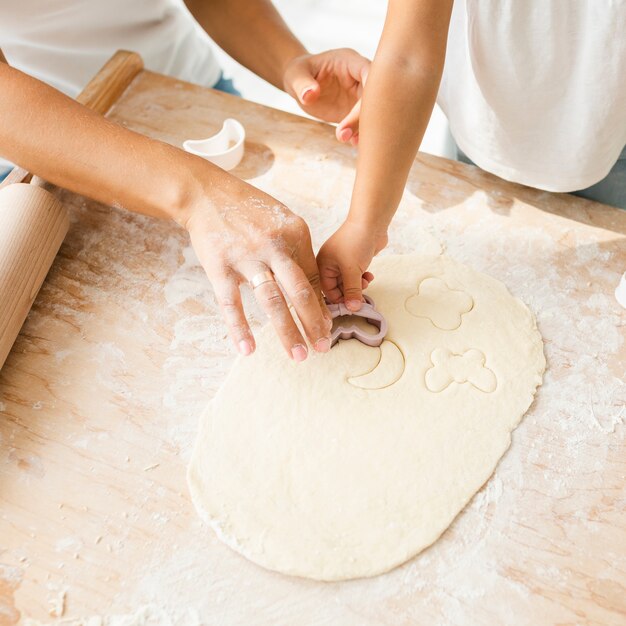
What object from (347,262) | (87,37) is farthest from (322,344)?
(87,37)

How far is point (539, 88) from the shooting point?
1.19 m

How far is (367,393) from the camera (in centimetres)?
107

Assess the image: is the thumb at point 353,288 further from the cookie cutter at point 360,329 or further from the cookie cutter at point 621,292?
the cookie cutter at point 621,292

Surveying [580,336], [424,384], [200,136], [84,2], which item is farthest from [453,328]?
[84,2]

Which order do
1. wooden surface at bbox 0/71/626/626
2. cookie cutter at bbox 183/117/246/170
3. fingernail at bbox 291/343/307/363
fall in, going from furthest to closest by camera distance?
cookie cutter at bbox 183/117/246/170
fingernail at bbox 291/343/307/363
wooden surface at bbox 0/71/626/626

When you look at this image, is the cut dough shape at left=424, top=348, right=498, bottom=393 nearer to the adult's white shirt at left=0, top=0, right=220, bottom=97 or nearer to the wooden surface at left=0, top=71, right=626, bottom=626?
the wooden surface at left=0, top=71, right=626, bottom=626

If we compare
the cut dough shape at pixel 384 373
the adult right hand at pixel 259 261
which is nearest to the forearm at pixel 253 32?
the adult right hand at pixel 259 261

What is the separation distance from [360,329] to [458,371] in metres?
0.19

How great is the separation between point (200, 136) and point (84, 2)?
1.44 feet

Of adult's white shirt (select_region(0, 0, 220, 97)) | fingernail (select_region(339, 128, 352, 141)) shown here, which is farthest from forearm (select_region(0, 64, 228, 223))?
adult's white shirt (select_region(0, 0, 220, 97))

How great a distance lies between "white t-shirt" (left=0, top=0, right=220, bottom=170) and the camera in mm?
1465

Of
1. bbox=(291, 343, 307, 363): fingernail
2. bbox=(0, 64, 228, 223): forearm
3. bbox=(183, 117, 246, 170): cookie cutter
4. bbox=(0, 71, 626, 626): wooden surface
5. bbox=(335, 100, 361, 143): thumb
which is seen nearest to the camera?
bbox=(0, 71, 626, 626): wooden surface

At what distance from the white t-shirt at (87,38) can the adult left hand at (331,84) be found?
1.61ft

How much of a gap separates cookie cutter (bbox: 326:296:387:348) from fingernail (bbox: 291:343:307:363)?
0.11 m
